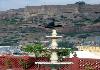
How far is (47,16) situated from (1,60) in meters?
156

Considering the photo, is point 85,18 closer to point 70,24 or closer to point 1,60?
point 70,24

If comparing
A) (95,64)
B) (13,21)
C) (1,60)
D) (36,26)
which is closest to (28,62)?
(1,60)

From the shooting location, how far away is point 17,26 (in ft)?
564

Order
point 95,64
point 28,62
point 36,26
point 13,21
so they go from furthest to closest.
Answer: point 13,21
point 36,26
point 28,62
point 95,64

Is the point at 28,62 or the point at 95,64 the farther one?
the point at 28,62

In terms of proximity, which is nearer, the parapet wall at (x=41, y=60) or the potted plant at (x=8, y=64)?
the parapet wall at (x=41, y=60)

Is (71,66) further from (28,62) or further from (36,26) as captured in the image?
(36,26)

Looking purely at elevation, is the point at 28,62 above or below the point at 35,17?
above

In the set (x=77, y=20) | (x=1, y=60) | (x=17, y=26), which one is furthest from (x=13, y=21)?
(x=1, y=60)

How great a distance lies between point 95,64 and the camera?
16828 millimetres

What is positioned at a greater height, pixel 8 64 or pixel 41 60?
pixel 41 60

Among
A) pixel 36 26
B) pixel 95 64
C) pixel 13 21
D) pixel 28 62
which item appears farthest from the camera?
pixel 13 21

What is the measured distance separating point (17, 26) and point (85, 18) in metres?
21.8

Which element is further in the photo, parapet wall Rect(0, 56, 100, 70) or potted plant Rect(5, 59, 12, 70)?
potted plant Rect(5, 59, 12, 70)
